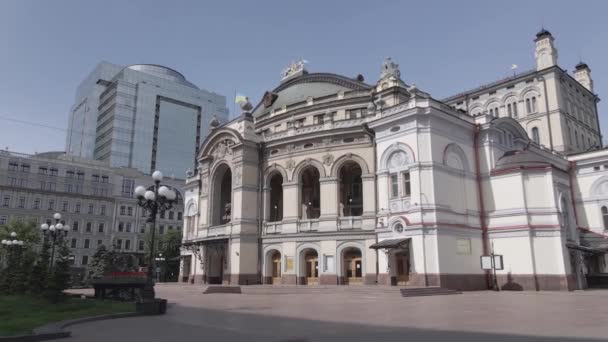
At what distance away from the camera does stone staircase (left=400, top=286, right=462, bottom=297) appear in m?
26.2

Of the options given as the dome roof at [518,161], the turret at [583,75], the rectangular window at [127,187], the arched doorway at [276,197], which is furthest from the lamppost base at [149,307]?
the rectangular window at [127,187]

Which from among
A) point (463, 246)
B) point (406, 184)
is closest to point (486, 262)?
point (463, 246)

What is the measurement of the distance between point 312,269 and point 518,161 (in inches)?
712

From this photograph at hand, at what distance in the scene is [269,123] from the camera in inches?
1850

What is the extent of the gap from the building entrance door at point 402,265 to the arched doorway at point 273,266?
11.6m

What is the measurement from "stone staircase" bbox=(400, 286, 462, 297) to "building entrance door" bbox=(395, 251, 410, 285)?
3658 millimetres

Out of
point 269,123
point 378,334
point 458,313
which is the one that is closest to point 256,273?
point 269,123

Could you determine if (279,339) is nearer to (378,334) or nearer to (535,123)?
(378,334)

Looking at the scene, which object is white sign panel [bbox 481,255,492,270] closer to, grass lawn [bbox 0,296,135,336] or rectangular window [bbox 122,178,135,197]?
grass lawn [bbox 0,296,135,336]

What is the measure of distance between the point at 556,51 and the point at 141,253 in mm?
69549

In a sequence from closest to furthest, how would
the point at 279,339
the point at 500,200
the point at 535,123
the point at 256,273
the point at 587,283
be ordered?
1. the point at 279,339
2. the point at 500,200
3. the point at 587,283
4. the point at 256,273
5. the point at 535,123

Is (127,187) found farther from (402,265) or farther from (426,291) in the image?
(426,291)

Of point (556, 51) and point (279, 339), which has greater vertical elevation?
point (556, 51)

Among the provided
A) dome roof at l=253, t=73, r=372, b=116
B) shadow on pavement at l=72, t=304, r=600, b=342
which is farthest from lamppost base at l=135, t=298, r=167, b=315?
dome roof at l=253, t=73, r=372, b=116
